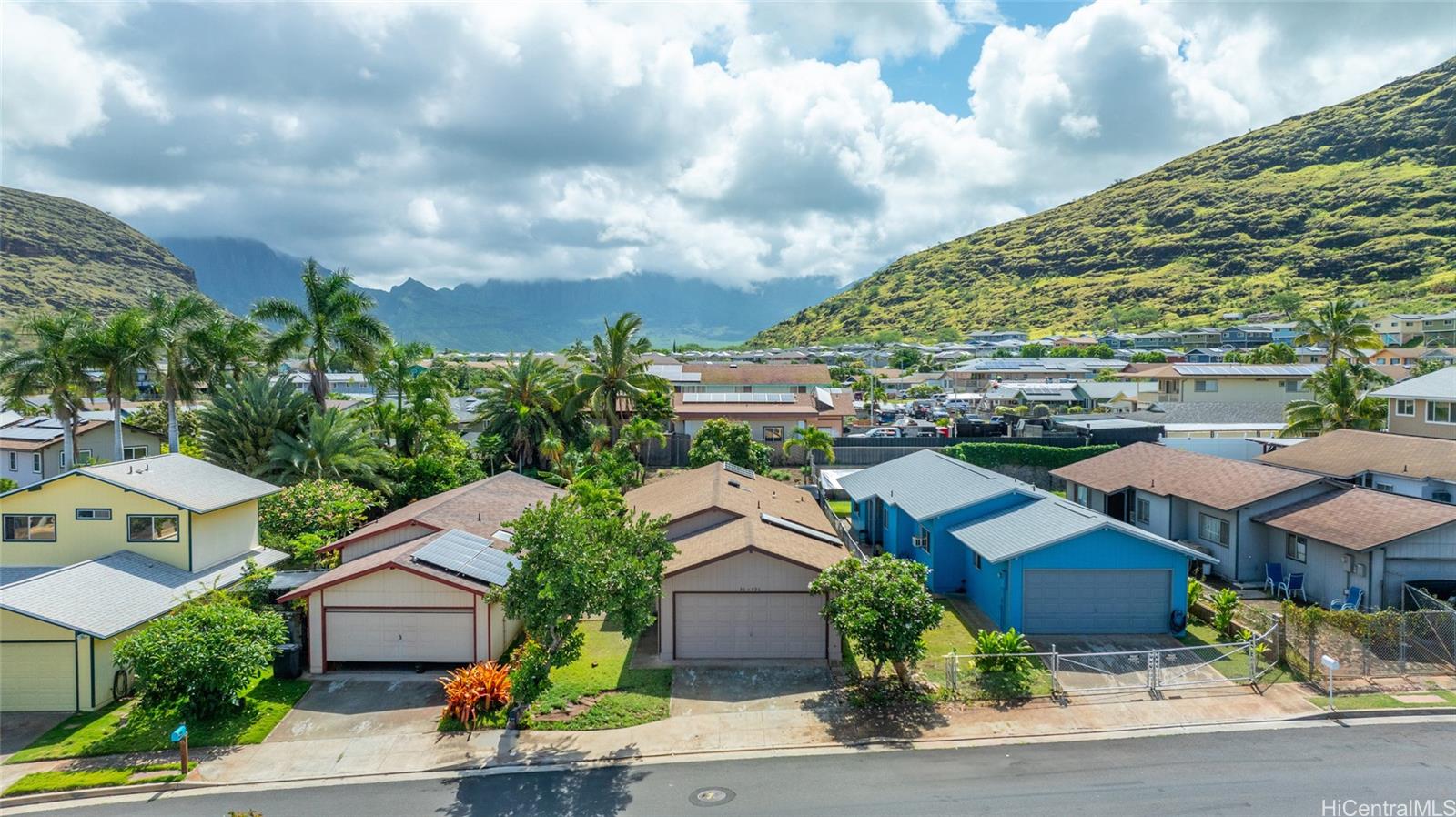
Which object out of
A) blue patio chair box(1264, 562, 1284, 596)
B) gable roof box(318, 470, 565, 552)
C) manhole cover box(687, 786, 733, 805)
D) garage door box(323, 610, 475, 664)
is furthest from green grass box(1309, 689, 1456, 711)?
garage door box(323, 610, 475, 664)

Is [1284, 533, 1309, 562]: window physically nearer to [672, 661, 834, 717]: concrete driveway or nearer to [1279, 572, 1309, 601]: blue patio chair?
[1279, 572, 1309, 601]: blue patio chair

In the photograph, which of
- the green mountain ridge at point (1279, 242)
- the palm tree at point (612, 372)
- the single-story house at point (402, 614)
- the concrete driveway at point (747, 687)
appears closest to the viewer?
the concrete driveway at point (747, 687)

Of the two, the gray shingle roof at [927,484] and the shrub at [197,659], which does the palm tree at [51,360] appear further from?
the gray shingle roof at [927,484]

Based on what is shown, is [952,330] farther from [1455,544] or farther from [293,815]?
[293,815]

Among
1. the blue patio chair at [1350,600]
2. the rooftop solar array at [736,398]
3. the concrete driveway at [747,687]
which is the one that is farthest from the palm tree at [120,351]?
the blue patio chair at [1350,600]

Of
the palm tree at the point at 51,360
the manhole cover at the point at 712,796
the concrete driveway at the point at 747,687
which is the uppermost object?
the palm tree at the point at 51,360

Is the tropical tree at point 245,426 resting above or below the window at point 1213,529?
above

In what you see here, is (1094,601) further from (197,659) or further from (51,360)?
(51,360)

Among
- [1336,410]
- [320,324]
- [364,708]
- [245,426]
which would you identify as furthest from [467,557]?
[1336,410]
